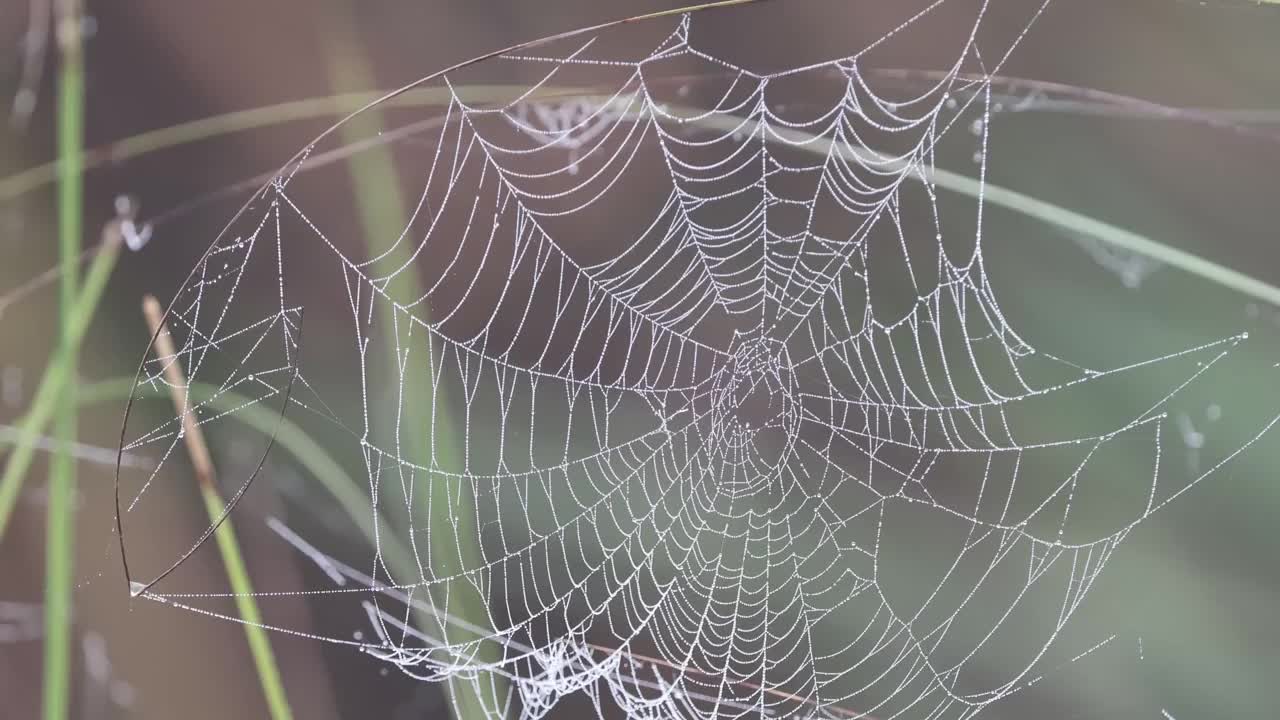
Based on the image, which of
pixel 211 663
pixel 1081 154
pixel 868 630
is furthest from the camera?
pixel 211 663

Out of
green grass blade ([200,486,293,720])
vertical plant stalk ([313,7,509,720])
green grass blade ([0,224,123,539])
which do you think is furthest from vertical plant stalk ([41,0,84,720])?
vertical plant stalk ([313,7,509,720])

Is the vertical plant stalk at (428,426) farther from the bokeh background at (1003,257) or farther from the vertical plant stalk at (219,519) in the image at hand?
the vertical plant stalk at (219,519)

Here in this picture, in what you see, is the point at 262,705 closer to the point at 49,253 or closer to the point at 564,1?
the point at 49,253

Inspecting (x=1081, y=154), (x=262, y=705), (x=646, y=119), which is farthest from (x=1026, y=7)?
(x=262, y=705)

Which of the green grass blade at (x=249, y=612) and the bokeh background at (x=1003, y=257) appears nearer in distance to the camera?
the bokeh background at (x=1003, y=257)

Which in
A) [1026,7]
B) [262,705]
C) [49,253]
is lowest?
[262,705]

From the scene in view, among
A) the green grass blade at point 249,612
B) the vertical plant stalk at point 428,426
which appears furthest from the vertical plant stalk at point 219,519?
the vertical plant stalk at point 428,426

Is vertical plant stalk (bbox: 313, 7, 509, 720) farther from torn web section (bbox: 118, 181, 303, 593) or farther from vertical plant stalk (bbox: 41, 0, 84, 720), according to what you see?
vertical plant stalk (bbox: 41, 0, 84, 720)

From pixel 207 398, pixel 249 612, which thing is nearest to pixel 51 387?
pixel 207 398
